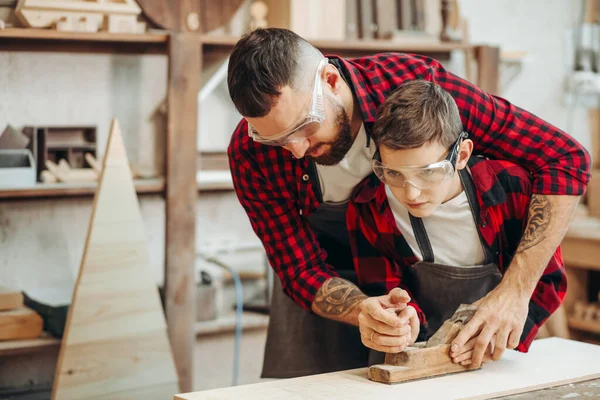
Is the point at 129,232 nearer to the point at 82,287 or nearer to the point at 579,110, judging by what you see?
the point at 82,287

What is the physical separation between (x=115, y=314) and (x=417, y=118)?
159cm

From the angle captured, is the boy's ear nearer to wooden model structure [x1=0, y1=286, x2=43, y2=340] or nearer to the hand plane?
the hand plane

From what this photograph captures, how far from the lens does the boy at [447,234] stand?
6.23 feet

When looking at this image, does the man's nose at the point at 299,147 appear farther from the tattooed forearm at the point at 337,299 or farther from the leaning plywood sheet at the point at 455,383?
the leaning plywood sheet at the point at 455,383

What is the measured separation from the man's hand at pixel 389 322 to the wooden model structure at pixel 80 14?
180cm

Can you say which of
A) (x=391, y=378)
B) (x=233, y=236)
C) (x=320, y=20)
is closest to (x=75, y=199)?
(x=233, y=236)

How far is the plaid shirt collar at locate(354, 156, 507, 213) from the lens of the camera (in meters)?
2.01

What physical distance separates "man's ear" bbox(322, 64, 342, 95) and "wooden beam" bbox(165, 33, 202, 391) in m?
1.29

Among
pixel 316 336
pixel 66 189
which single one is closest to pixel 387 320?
pixel 316 336

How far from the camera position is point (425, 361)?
1832 mm

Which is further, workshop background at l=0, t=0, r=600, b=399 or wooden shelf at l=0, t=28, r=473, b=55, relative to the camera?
workshop background at l=0, t=0, r=600, b=399

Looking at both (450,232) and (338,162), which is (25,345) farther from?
(450,232)

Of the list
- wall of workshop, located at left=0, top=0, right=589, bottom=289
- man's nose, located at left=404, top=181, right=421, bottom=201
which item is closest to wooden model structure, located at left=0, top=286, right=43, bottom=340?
wall of workshop, located at left=0, top=0, right=589, bottom=289

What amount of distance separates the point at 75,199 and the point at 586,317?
2.63 metres
